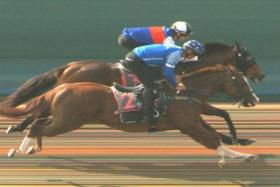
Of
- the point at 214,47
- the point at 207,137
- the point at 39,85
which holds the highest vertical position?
the point at 214,47

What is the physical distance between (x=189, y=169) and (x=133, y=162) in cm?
80

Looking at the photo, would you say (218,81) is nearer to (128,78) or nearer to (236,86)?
(236,86)

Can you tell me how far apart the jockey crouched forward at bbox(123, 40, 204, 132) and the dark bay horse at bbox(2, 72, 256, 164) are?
0.14 metres

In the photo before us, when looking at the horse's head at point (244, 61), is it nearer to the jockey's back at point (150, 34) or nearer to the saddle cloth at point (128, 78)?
the jockey's back at point (150, 34)

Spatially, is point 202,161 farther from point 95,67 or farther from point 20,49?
point 20,49

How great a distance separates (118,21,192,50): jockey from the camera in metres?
10.5

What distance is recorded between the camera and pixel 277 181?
8.48 meters

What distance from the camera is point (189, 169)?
9125mm

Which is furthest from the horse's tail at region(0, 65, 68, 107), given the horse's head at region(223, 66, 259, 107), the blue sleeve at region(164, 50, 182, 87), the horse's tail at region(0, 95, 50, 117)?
the horse's head at region(223, 66, 259, 107)

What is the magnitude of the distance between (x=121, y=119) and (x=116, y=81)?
1.57m

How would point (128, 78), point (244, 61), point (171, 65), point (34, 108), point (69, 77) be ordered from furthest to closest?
point (244, 61) < point (69, 77) < point (128, 78) < point (34, 108) < point (171, 65)

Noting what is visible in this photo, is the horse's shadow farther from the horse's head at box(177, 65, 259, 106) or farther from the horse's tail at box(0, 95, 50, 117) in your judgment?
the horse's head at box(177, 65, 259, 106)

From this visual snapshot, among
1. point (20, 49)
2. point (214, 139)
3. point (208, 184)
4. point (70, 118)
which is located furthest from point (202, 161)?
point (20, 49)

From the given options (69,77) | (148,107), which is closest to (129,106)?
(148,107)
